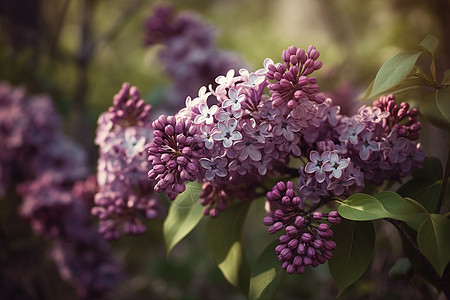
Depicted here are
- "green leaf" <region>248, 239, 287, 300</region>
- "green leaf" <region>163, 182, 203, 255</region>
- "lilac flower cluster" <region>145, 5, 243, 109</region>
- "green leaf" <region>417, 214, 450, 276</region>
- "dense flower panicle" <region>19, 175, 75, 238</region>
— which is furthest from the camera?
"lilac flower cluster" <region>145, 5, 243, 109</region>

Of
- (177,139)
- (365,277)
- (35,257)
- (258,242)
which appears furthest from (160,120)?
(258,242)

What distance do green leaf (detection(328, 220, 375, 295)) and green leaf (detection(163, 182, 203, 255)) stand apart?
0.24 meters

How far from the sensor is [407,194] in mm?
650

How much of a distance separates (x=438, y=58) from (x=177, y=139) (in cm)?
179

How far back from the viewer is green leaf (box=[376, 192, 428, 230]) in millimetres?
517

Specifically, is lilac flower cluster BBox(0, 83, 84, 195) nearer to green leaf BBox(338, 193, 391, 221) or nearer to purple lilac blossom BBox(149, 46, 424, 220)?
purple lilac blossom BBox(149, 46, 424, 220)

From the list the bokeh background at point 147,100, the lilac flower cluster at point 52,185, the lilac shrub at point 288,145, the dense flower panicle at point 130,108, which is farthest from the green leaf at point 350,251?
the lilac flower cluster at point 52,185

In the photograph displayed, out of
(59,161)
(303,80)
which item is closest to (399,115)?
(303,80)

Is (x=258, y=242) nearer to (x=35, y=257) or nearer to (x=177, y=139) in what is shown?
(x=35, y=257)

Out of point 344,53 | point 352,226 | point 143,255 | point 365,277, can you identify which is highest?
point 344,53

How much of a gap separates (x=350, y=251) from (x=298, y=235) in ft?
0.28

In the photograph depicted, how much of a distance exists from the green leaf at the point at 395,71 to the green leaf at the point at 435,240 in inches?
7.0

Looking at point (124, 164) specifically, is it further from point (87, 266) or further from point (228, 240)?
point (87, 266)

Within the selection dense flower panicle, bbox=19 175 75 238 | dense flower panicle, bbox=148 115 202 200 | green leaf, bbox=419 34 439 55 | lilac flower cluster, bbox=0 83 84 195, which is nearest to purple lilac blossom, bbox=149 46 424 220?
dense flower panicle, bbox=148 115 202 200
